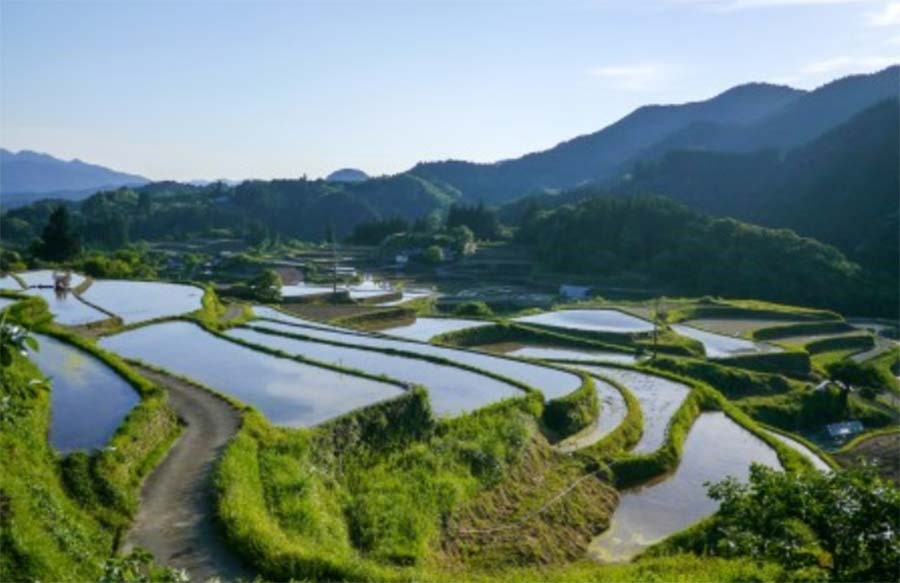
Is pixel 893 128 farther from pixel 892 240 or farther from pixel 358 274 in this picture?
pixel 358 274

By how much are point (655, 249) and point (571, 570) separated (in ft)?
226

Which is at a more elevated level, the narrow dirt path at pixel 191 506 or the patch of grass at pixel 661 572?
the narrow dirt path at pixel 191 506

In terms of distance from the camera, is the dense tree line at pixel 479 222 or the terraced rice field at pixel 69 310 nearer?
the terraced rice field at pixel 69 310

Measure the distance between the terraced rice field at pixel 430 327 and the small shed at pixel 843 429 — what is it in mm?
17015

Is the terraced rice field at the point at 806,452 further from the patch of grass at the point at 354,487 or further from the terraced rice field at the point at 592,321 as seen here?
the terraced rice field at the point at 592,321

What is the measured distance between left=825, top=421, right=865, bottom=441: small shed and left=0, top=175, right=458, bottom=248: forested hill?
81792 mm

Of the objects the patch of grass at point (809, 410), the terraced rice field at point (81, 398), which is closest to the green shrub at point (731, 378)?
the patch of grass at point (809, 410)

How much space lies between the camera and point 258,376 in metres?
20.8

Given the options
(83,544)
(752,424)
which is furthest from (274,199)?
(83,544)

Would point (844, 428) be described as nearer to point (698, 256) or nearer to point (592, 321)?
point (592, 321)

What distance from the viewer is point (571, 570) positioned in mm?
13625

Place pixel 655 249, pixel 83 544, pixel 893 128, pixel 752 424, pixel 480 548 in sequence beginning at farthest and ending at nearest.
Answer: pixel 893 128
pixel 655 249
pixel 752 424
pixel 480 548
pixel 83 544

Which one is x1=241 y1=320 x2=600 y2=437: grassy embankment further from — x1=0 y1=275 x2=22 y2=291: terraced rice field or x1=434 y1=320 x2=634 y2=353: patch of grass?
x1=0 y1=275 x2=22 y2=291: terraced rice field

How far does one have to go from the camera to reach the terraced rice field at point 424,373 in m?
20.2
